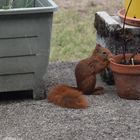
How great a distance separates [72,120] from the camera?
4.05 meters

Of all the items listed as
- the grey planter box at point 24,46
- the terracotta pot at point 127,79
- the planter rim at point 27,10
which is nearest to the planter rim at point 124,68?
the terracotta pot at point 127,79

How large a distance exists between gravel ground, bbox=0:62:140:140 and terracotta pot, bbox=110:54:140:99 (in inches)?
2.4

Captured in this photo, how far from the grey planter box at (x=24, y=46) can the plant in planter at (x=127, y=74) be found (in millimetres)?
548

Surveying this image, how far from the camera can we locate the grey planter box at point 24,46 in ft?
13.8

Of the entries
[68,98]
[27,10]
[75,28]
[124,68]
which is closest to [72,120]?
[68,98]

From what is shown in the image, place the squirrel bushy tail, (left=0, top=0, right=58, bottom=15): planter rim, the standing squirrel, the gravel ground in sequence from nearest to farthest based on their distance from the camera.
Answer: the gravel ground → (left=0, top=0, right=58, bottom=15): planter rim → the squirrel bushy tail → the standing squirrel

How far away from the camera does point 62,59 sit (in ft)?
19.4

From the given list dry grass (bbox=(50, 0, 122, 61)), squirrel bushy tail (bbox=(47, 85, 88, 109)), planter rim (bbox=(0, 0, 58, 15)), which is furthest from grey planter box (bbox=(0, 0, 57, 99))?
dry grass (bbox=(50, 0, 122, 61))

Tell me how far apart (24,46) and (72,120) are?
0.66 meters

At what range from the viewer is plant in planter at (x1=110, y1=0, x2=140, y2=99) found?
4.37 m

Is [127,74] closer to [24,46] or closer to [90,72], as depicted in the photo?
[90,72]

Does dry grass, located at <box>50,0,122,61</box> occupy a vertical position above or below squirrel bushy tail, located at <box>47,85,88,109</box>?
below

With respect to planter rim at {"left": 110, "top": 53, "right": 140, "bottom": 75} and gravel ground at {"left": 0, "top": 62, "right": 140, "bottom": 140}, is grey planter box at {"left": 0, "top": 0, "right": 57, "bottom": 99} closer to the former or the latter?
gravel ground at {"left": 0, "top": 62, "right": 140, "bottom": 140}

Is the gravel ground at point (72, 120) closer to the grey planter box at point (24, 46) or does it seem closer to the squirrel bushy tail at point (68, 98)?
the squirrel bushy tail at point (68, 98)
